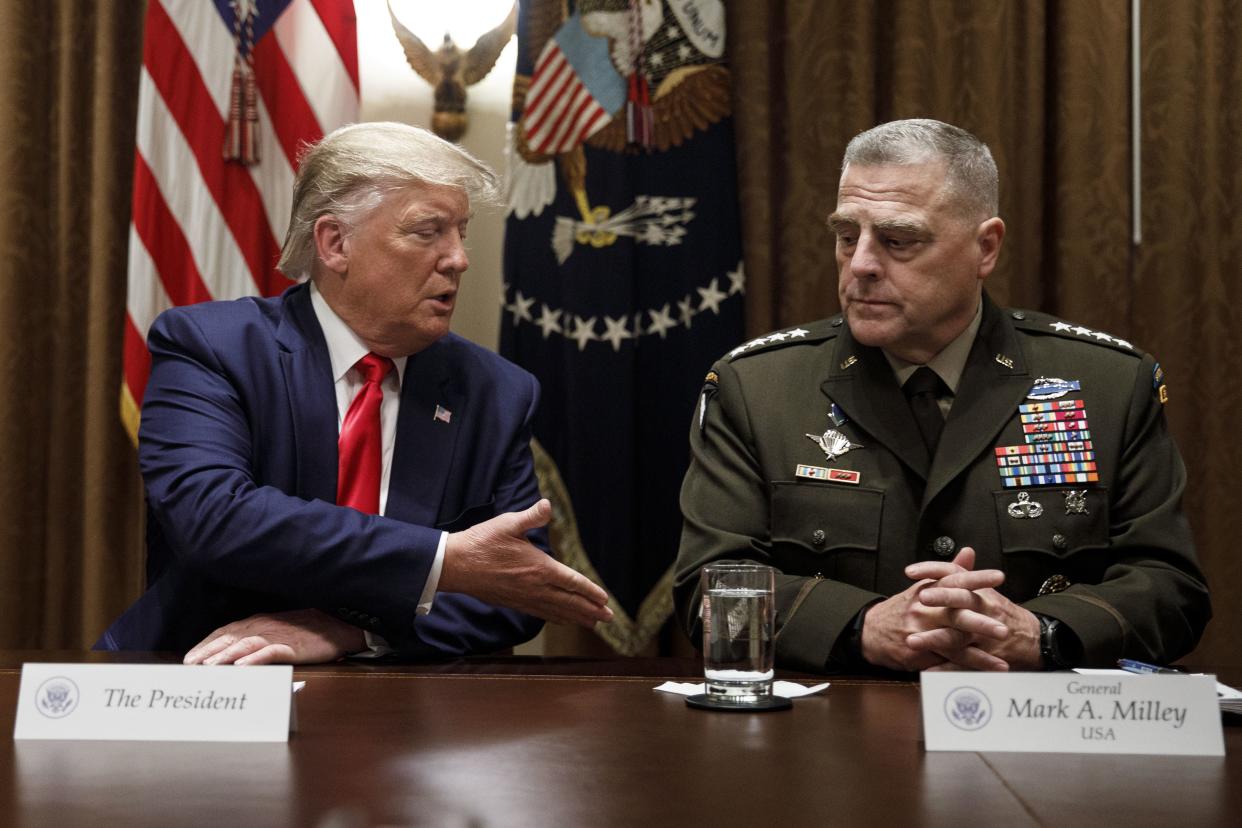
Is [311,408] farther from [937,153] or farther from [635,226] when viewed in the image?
[635,226]

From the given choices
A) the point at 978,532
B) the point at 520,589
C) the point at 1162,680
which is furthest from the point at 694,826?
the point at 978,532

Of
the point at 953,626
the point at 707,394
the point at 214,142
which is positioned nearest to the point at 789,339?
the point at 707,394

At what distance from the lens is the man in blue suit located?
81.2 inches

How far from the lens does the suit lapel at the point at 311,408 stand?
229 cm

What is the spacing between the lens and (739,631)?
1.54m

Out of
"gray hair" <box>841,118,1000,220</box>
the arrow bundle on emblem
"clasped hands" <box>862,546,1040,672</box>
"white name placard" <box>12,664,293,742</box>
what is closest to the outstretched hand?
"clasped hands" <box>862,546,1040,672</box>

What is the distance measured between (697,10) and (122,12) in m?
1.51

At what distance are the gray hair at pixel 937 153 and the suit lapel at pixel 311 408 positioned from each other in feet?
3.26

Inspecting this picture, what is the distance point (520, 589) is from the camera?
2074 mm

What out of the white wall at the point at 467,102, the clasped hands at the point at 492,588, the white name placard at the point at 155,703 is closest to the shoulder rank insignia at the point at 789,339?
the clasped hands at the point at 492,588

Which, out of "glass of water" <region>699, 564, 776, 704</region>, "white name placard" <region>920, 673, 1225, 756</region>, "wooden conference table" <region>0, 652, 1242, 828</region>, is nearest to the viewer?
"wooden conference table" <region>0, 652, 1242, 828</region>

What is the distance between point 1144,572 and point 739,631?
0.89 m

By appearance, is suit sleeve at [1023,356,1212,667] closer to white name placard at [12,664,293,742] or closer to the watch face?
the watch face

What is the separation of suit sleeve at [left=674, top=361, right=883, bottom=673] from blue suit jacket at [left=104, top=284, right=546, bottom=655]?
0.28 meters
